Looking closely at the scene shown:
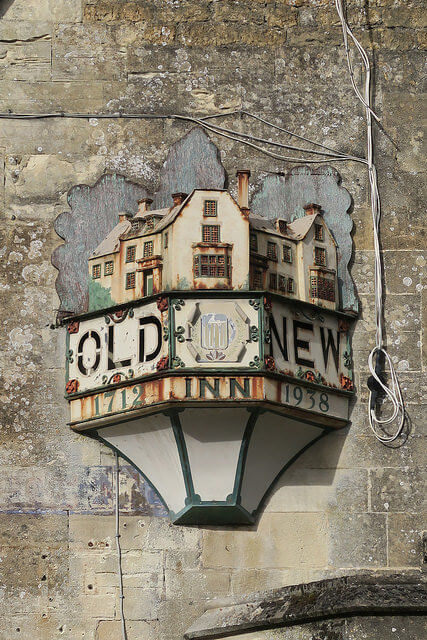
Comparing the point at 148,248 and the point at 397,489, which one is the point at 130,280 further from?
the point at 397,489

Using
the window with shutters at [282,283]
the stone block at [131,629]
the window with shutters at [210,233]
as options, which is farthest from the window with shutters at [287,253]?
the stone block at [131,629]

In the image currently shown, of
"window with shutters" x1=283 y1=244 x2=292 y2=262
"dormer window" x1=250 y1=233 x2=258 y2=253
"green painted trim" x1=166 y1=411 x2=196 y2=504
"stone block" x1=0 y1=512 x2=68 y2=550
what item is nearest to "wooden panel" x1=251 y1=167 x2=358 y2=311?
"window with shutters" x1=283 y1=244 x2=292 y2=262

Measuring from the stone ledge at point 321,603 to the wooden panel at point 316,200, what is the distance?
2.15 meters

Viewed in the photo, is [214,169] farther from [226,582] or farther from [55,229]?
[226,582]

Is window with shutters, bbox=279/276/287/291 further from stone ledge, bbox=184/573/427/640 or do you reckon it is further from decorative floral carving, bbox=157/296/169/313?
stone ledge, bbox=184/573/427/640

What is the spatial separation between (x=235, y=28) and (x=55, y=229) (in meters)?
1.89

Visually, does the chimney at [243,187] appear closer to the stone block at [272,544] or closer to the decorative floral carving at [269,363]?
the decorative floral carving at [269,363]

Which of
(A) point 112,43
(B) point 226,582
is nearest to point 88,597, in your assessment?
(B) point 226,582

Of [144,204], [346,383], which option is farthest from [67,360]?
[346,383]

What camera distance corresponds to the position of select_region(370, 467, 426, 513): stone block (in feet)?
34.5

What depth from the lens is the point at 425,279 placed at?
11.0 metres

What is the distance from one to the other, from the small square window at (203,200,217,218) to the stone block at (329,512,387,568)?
79.9 inches

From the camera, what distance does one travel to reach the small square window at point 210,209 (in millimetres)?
10383

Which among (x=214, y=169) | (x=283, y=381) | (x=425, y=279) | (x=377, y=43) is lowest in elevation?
(x=283, y=381)
